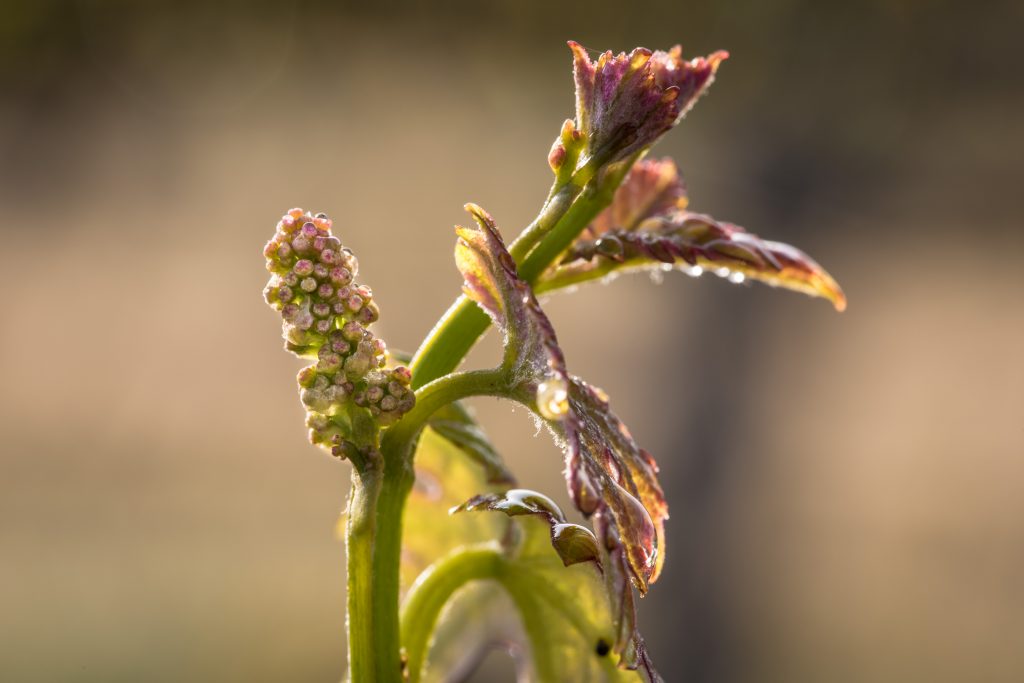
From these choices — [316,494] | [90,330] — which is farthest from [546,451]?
[90,330]

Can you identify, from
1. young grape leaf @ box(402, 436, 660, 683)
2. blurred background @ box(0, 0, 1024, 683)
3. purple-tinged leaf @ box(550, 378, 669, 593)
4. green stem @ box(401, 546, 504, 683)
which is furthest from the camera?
blurred background @ box(0, 0, 1024, 683)

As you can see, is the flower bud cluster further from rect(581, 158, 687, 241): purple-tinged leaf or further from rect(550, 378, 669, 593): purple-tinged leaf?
rect(581, 158, 687, 241): purple-tinged leaf

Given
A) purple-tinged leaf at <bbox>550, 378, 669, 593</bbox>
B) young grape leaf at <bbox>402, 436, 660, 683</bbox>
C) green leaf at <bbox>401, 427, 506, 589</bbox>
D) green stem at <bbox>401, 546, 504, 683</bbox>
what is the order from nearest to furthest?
purple-tinged leaf at <bbox>550, 378, 669, 593</bbox> → young grape leaf at <bbox>402, 436, 660, 683</bbox> → green stem at <bbox>401, 546, 504, 683</bbox> → green leaf at <bbox>401, 427, 506, 589</bbox>

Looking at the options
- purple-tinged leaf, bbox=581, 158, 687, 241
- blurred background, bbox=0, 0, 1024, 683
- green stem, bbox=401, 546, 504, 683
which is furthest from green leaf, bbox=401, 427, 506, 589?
blurred background, bbox=0, 0, 1024, 683

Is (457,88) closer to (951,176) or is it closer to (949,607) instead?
(951,176)

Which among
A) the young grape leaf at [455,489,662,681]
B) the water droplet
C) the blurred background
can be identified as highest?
the blurred background

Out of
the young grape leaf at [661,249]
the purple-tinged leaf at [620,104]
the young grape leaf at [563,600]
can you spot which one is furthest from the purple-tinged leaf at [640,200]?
the young grape leaf at [563,600]

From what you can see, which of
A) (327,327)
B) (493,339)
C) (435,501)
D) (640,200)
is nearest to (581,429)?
(327,327)
